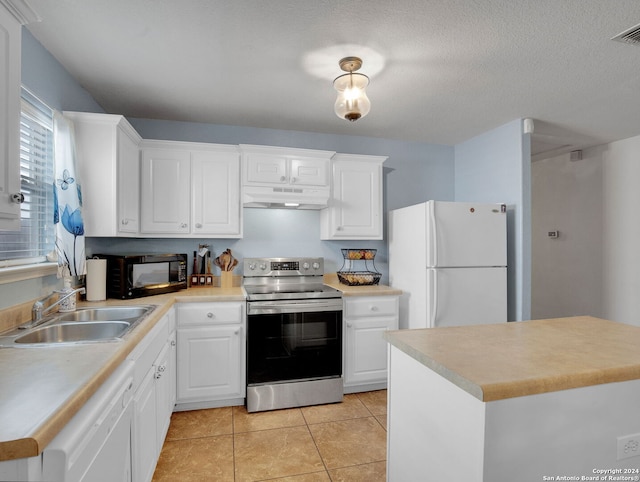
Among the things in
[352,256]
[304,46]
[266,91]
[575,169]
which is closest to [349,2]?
[304,46]

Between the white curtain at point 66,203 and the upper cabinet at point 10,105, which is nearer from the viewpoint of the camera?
the upper cabinet at point 10,105

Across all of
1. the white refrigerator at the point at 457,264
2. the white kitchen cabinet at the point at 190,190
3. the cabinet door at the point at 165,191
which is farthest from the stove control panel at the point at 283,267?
the white refrigerator at the point at 457,264

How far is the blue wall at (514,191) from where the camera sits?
3.06 meters

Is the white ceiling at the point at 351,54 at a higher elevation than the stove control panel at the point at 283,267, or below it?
higher

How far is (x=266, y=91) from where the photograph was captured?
249cm

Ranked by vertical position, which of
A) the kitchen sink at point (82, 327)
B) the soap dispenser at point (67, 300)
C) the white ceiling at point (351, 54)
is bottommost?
the kitchen sink at point (82, 327)

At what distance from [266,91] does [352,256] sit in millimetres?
1636

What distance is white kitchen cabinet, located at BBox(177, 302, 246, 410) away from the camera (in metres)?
2.53

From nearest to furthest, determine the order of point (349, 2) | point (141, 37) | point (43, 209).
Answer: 1. point (349, 2)
2. point (141, 37)
3. point (43, 209)

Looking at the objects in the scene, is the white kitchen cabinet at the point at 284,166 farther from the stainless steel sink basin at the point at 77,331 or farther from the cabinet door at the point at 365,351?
the stainless steel sink basin at the point at 77,331

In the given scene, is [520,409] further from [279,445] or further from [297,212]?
[297,212]

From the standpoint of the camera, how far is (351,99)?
78.4 inches

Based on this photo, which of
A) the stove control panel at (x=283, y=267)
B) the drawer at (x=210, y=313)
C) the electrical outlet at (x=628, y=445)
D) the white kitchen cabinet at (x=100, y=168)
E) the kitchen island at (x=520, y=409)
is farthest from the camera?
the stove control panel at (x=283, y=267)

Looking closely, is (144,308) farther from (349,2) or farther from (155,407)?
(349,2)
